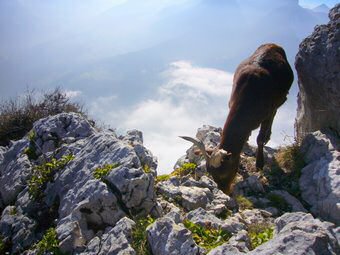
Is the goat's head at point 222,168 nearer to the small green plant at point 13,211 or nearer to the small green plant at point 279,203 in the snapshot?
the small green plant at point 279,203

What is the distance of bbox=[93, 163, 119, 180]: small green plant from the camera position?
743 cm

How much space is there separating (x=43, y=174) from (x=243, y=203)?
4.06 meters

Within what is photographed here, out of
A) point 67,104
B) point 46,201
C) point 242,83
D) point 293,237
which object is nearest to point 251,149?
point 242,83

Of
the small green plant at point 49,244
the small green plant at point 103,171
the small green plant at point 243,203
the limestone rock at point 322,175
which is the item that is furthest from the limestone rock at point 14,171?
the limestone rock at point 322,175

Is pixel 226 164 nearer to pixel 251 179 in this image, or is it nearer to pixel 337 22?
pixel 251 179

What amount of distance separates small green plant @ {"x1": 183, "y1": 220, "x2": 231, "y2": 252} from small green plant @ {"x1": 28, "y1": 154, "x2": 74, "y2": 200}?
2.90 metres

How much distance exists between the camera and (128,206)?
6.98 metres

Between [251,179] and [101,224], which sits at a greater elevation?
[251,179]

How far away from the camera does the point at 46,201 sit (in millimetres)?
7715

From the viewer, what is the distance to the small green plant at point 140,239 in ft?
19.7

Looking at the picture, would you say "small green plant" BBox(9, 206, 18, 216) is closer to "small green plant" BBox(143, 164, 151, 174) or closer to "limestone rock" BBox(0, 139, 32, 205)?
"limestone rock" BBox(0, 139, 32, 205)

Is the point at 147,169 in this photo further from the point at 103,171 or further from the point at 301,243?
the point at 301,243

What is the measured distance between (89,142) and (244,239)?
406cm

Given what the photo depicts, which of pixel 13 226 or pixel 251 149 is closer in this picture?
pixel 13 226
